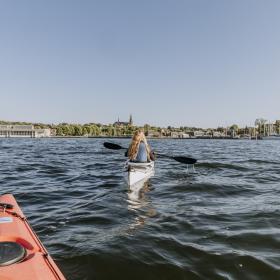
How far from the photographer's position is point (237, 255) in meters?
7.98

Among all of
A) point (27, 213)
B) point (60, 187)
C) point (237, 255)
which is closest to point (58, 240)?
point (27, 213)

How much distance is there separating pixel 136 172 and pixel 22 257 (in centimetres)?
1237

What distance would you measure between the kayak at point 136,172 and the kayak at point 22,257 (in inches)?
413

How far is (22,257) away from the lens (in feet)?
16.2

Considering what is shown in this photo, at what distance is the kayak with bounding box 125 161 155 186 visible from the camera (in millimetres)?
16859

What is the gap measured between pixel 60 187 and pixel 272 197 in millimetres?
10060

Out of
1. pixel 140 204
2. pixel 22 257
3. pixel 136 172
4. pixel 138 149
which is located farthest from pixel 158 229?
pixel 138 149

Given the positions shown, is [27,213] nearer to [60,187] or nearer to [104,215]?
[104,215]

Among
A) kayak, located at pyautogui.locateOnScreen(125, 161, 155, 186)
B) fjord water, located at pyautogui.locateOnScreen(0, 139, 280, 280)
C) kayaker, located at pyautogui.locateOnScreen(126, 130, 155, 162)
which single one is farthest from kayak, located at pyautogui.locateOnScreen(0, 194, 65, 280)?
kayaker, located at pyautogui.locateOnScreen(126, 130, 155, 162)

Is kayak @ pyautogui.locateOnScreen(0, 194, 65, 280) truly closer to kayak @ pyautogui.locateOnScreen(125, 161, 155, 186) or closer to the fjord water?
the fjord water

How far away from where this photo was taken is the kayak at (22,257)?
453cm

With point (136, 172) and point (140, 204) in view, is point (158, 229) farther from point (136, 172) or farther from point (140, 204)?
point (136, 172)

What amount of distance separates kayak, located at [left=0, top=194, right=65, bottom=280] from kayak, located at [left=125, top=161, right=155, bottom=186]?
10.5 metres

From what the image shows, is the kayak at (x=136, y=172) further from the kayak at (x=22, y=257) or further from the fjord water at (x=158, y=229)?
the kayak at (x=22, y=257)
